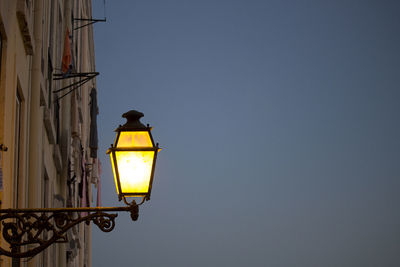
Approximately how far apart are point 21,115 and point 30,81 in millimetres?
972

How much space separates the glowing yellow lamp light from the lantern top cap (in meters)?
0.14

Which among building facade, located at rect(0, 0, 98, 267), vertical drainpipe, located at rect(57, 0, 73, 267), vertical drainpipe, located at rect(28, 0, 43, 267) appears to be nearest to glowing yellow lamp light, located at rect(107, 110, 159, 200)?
building facade, located at rect(0, 0, 98, 267)

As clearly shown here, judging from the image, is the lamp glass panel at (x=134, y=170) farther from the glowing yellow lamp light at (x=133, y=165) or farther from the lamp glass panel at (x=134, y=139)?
the lamp glass panel at (x=134, y=139)

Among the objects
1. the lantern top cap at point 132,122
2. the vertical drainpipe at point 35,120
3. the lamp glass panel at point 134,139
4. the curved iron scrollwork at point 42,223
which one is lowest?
the curved iron scrollwork at point 42,223

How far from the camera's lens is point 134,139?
7.05 metres

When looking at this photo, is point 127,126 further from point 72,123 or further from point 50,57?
point 72,123

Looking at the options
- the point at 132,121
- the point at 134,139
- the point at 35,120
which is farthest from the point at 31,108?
the point at 134,139

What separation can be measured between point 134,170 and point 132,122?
1.93ft

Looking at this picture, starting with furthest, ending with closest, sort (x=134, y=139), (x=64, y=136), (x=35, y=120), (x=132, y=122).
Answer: (x=64, y=136), (x=35, y=120), (x=132, y=122), (x=134, y=139)

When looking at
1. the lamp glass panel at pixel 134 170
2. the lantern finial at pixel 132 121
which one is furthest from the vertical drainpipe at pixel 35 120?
the lamp glass panel at pixel 134 170

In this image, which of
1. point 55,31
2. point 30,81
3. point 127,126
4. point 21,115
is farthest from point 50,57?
point 127,126

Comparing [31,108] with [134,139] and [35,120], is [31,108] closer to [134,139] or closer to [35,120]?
[35,120]

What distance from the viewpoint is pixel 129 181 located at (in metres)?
6.82

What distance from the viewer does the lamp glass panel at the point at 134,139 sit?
7015mm
